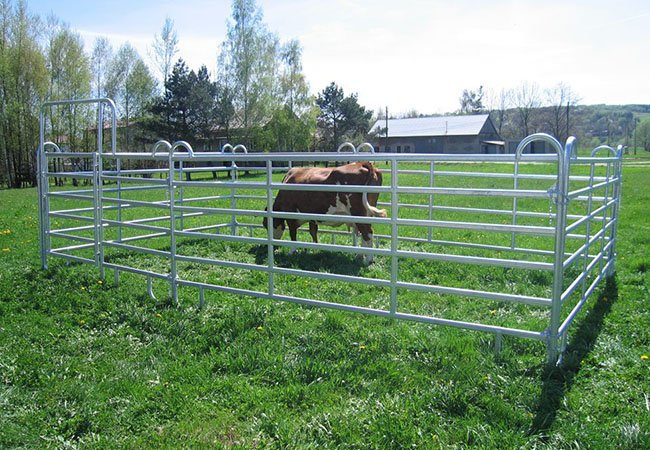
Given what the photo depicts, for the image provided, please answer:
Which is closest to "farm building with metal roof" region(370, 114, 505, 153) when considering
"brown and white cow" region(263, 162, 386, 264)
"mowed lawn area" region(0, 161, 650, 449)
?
"brown and white cow" region(263, 162, 386, 264)

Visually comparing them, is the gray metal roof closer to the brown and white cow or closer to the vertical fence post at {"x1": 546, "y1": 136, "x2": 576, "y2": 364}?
the brown and white cow

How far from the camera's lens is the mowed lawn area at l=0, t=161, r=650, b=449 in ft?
11.1

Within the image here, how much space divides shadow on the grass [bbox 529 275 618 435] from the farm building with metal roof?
2039 inches

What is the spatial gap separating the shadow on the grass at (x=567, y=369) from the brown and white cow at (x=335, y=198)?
9.56 ft

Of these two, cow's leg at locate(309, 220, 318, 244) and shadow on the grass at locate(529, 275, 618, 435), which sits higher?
cow's leg at locate(309, 220, 318, 244)

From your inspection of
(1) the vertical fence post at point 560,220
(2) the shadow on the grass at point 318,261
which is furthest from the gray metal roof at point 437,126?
(1) the vertical fence post at point 560,220

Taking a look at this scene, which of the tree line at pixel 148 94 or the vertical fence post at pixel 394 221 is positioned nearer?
the vertical fence post at pixel 394 221

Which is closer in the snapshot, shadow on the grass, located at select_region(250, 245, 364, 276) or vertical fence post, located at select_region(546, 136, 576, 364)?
vertical fence post, located at select_region(546, 136, 576, 364)

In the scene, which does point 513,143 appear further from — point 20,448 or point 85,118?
point 20,448

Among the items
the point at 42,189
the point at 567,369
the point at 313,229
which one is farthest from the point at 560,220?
the point at 42,189

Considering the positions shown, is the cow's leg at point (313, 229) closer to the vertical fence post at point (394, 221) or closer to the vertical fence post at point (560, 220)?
the vertical fence post at point (394, 221)

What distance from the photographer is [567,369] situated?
4180 millimetres

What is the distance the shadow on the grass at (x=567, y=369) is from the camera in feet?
11.4

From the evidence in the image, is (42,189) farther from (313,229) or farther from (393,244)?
(393,244)
